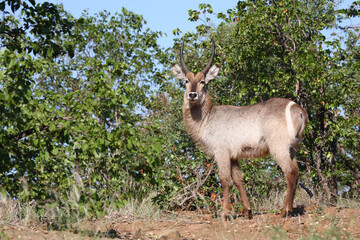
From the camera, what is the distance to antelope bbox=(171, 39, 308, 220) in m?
7.41

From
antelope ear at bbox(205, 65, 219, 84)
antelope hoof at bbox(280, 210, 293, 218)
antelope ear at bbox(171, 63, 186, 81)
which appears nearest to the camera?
antelope hoof at bbox(280, 210, 293, 218)

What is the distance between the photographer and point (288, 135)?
7434mm

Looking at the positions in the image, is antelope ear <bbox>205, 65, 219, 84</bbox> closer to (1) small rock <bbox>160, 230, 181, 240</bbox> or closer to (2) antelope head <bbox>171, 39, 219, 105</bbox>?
(2) antelope head <bbox>171, 39, 219, 105</bbox>

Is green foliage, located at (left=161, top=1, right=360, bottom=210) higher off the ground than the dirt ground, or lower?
higher

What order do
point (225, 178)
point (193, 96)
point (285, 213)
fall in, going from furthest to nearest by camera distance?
point (193, 96), point (225, 178), point (285, 213)

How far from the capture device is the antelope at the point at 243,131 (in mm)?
7414

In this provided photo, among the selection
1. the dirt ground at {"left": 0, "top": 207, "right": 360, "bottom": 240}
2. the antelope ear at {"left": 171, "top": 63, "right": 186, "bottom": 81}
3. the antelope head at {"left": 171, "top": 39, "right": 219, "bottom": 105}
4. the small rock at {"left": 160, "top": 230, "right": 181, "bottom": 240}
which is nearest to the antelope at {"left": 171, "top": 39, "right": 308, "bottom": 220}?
the antelope head at {"left": 171, "top": 39, "right": 219, "bottom": 105}

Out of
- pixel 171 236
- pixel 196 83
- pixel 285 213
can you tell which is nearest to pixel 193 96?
pixel 196 83

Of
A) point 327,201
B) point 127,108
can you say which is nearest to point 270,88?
point 327,201

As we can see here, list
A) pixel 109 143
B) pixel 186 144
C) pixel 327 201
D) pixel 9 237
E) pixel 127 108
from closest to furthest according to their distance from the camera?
pixel 9 237 → pixel 109 143 → pixel 327 201 → pixel 186 144 → pixel 127 108

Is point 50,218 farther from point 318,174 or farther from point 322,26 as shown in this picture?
point 322,26

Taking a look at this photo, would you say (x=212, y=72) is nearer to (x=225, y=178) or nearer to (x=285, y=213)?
(x=225, y=178)

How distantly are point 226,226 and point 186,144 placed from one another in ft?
12.0

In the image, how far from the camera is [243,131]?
7.84 meters
